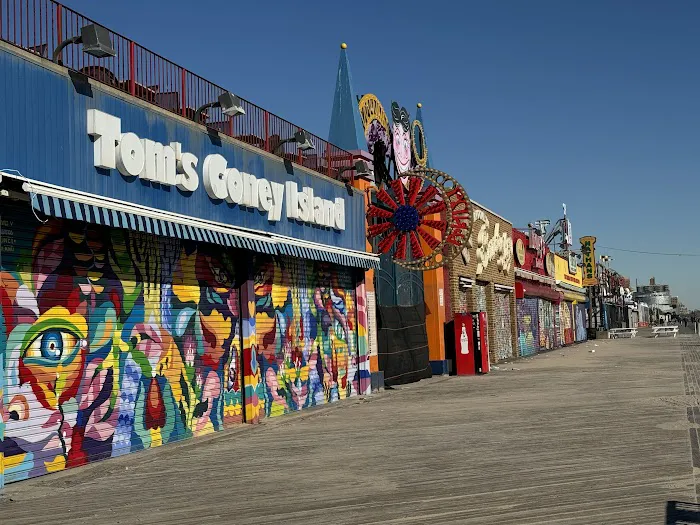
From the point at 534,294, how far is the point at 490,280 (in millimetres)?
12157

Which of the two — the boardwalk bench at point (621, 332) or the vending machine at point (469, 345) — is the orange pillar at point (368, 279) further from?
the boardwalk bench at point (621, 332)

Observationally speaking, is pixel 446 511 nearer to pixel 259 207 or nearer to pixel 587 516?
pixel 587 516

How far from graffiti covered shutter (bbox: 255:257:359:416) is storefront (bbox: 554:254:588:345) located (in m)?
41.9

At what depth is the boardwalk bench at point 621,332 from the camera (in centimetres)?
7719

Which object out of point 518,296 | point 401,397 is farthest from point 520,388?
point 518,296

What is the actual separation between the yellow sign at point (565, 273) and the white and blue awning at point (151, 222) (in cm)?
4603

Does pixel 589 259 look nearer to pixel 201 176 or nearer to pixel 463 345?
pixel 463 345

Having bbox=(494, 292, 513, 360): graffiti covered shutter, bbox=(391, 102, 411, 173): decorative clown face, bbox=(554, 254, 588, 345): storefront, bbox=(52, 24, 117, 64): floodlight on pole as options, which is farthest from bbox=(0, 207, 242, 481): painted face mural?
bbox=(554, 254, 588, 345): storefront

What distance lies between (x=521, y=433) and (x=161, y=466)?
215 inches

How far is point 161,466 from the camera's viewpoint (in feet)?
36.3

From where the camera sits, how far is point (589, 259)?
81.3 meters

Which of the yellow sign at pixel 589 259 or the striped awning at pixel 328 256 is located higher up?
the yellow sign at pixel 589 259

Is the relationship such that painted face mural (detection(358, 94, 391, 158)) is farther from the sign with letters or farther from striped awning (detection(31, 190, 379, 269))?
striped awning (detection(31, 190, 379, 269))

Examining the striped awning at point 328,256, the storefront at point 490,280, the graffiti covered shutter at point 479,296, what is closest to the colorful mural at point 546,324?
the storefront at point 490,280
